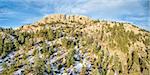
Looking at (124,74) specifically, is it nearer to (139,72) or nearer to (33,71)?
(139,72)

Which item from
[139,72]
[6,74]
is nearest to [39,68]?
[6,74]

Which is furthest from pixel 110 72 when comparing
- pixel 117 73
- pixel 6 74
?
pixel 6 74

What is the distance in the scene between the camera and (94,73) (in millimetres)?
193375

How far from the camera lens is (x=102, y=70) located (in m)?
199

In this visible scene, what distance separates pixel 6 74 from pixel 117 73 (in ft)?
253

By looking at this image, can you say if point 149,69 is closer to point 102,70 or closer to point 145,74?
point 145,74

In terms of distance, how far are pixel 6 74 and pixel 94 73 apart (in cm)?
6102

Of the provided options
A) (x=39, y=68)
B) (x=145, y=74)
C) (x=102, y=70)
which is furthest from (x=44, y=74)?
(x=145, y=74)

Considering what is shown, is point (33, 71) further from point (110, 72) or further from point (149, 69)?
point (149, 69)

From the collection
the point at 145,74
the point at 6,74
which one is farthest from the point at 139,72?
the point at 6,74

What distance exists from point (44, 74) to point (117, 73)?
5059cm

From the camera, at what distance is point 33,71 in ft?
648

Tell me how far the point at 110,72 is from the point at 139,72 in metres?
19.8

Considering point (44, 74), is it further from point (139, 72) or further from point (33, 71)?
point (139, 72)
